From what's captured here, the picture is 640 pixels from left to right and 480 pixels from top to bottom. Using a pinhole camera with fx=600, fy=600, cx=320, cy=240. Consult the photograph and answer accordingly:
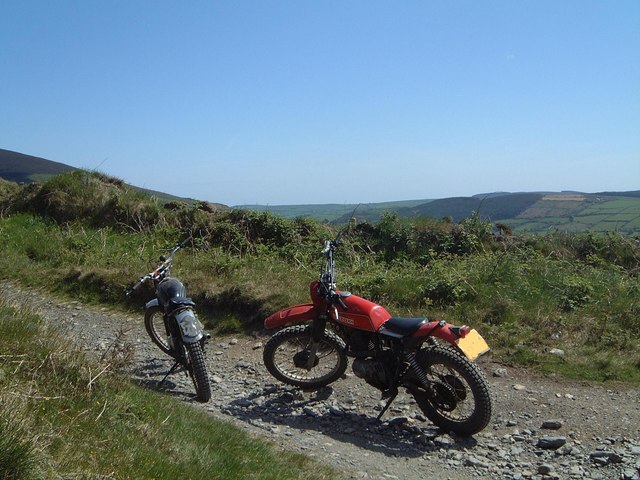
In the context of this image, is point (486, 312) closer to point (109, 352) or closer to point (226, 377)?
point (226, 377)

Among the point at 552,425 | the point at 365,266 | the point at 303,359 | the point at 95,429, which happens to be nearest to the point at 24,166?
the point at 365,266

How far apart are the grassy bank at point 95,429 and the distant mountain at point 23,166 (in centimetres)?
2044

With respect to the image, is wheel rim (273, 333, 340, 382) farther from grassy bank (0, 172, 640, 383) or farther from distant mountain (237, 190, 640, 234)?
distant mountain (237, 190, 640, 234)

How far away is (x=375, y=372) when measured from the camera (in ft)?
19.1

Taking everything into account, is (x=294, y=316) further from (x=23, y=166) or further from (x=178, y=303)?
(x=23, y=166)

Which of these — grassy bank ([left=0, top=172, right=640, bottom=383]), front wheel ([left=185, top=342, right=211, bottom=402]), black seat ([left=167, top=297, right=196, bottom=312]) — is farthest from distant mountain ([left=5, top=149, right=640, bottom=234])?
front wheel ([left=185, top=342, right=211, bottom=402])

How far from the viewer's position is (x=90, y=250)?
11.9 metres

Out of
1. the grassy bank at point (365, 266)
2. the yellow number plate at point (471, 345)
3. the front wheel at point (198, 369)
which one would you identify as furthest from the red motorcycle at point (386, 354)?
the grassy bank at point (365, 266)

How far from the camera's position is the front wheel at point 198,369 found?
5.89 m

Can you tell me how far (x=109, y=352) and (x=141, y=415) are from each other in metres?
1.00

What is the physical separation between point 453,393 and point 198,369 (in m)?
2.45

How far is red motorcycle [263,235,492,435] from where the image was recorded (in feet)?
17.7

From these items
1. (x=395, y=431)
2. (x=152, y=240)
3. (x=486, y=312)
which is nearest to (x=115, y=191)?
(x=152, y=240)

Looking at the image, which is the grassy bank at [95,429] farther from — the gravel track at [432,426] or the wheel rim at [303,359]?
the wheel rim at [303,359]
